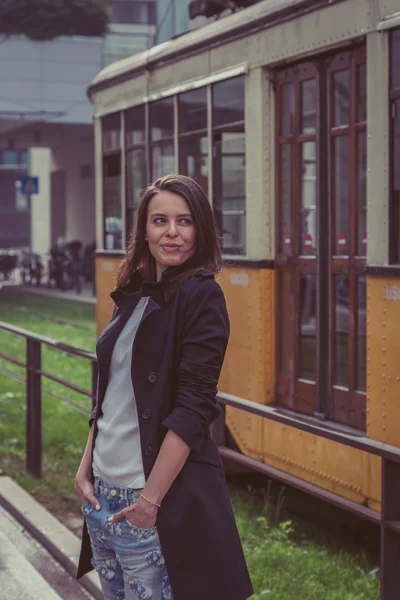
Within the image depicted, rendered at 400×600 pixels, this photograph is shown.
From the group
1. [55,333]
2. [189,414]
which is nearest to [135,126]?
[189,414]

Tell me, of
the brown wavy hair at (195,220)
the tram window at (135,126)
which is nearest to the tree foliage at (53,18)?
the tram window at (135,126)

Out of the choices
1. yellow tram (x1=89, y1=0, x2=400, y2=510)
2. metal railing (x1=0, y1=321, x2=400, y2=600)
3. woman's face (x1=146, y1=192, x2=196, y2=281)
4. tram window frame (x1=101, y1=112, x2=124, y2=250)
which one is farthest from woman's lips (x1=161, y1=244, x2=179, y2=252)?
tram window frame (x1=101, y1=112, x2=124, y2=250)

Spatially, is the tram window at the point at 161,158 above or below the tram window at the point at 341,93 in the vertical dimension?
below

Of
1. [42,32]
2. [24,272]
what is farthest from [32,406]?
[24,272]

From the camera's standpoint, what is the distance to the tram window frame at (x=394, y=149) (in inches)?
209

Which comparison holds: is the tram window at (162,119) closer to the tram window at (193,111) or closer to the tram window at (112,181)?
the tram window at (193,111)

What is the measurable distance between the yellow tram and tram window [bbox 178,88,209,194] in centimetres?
Answer: 2

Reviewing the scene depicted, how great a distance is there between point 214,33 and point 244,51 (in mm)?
458

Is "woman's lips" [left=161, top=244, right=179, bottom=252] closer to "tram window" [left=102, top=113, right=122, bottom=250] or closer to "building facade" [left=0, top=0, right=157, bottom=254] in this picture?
"tram window" [left=102, top=113, right=122, bottom=250]

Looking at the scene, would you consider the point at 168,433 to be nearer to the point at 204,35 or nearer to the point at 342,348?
the point at 204,35

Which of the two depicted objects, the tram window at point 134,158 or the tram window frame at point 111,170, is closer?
the tram window at point 134,158

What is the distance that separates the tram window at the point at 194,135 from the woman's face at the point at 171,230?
4.48 m

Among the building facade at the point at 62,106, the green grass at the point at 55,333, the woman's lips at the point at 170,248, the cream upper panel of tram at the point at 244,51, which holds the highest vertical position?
the building facade at the point at 62,106

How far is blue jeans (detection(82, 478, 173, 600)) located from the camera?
2672mm
